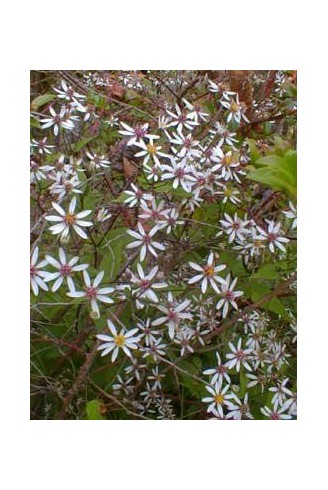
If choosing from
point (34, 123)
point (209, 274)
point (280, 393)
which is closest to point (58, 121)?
point (34, 123)

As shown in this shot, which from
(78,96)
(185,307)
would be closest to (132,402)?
(185,307)

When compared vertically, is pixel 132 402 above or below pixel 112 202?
below

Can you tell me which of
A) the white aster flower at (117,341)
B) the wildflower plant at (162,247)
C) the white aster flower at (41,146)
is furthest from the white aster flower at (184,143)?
the white aster flower at (117,341)

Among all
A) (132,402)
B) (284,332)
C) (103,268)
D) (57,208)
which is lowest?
(132,402)

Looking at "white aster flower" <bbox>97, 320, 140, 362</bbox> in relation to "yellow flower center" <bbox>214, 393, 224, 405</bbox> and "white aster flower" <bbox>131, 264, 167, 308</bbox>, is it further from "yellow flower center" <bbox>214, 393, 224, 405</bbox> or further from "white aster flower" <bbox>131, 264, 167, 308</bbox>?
"yellow flower center" <bbox>214, 393, 224, 405</bbox>

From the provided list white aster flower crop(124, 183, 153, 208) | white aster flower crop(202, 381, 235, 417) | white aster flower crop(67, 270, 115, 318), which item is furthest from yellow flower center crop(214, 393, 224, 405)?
white aster flower crop(124, 183, 153, 208)

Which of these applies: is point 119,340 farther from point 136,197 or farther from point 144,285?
point 136,197

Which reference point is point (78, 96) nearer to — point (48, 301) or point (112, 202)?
point (112, 202)
